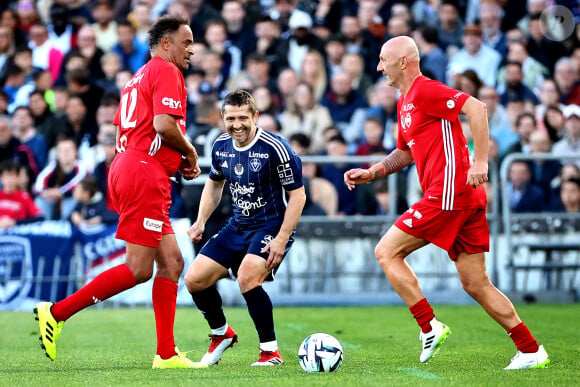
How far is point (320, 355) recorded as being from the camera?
7094 millimetres

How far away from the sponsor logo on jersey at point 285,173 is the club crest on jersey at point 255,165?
158 millimetres

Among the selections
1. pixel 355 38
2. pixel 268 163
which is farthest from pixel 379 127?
pixel 268 163

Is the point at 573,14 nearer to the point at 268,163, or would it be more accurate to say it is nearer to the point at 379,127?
the point at 379,127

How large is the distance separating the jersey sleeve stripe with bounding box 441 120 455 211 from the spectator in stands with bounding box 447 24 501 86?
991cm

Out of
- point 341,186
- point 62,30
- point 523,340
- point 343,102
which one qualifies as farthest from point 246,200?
point 62,30

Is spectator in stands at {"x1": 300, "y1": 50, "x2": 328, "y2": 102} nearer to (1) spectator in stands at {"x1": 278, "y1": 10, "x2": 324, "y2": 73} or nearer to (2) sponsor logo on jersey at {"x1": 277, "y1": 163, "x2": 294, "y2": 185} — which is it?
(1) spectator in stands at {"x1": 278, "y1": 10, "x2": 324, "y2": 73}

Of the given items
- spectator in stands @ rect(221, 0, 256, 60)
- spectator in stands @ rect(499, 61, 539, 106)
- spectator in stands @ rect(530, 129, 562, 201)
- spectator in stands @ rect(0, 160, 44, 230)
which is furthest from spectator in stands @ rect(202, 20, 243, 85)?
spectator in stands @ rect(530, 129, 562, 201)

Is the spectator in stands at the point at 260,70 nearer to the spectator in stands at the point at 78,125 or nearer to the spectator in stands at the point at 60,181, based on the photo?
the spectator in stands at the point at 78,125

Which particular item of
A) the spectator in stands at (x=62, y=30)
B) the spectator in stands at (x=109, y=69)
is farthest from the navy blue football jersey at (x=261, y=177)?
the spectator in stands at (x=62, y=30)

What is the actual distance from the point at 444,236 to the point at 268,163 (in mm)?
1508

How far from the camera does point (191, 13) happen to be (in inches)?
754

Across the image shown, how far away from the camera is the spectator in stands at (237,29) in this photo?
725 inches

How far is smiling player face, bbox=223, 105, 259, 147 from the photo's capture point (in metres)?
7.81

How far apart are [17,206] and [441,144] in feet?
30.4
